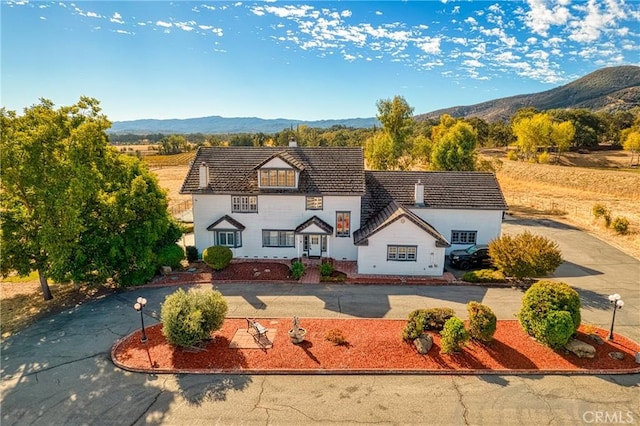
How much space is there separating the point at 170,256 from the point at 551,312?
76.0 feet

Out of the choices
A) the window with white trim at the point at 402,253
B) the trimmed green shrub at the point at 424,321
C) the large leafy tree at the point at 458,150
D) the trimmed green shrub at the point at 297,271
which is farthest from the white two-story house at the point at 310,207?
the large leafy tree at the point at 458,150

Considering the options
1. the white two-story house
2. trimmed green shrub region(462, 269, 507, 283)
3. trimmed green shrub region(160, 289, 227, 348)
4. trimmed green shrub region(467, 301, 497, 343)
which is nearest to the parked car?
the white two-story house

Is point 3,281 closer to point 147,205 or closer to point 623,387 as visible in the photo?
point 147,205

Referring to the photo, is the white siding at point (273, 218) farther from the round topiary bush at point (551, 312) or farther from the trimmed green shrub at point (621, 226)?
the trimmed green shrub at point (621, 226)

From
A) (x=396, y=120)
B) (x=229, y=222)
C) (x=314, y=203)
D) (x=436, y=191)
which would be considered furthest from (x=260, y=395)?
(x=396, y=120)

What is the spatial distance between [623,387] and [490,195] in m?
17.7

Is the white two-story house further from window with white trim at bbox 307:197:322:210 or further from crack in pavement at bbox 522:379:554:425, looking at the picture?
crack in pavement at bbox 522:379:554:425

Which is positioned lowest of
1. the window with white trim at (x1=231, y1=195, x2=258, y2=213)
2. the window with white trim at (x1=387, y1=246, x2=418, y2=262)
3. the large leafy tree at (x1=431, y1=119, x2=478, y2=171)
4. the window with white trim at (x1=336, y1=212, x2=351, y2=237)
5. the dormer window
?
the window with white trim at (x1=387, y1=246, x2=418, y2=262)

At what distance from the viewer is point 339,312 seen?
21.4 metres

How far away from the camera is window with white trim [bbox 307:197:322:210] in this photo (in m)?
29.0

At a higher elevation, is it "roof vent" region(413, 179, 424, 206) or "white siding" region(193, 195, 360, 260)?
"roof vent" region(413, 179, 424, 206)

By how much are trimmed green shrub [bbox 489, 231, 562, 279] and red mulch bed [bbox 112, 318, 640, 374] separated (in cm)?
505

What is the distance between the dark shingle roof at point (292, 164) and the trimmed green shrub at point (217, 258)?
15.2ft

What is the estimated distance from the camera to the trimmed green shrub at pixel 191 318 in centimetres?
1680
